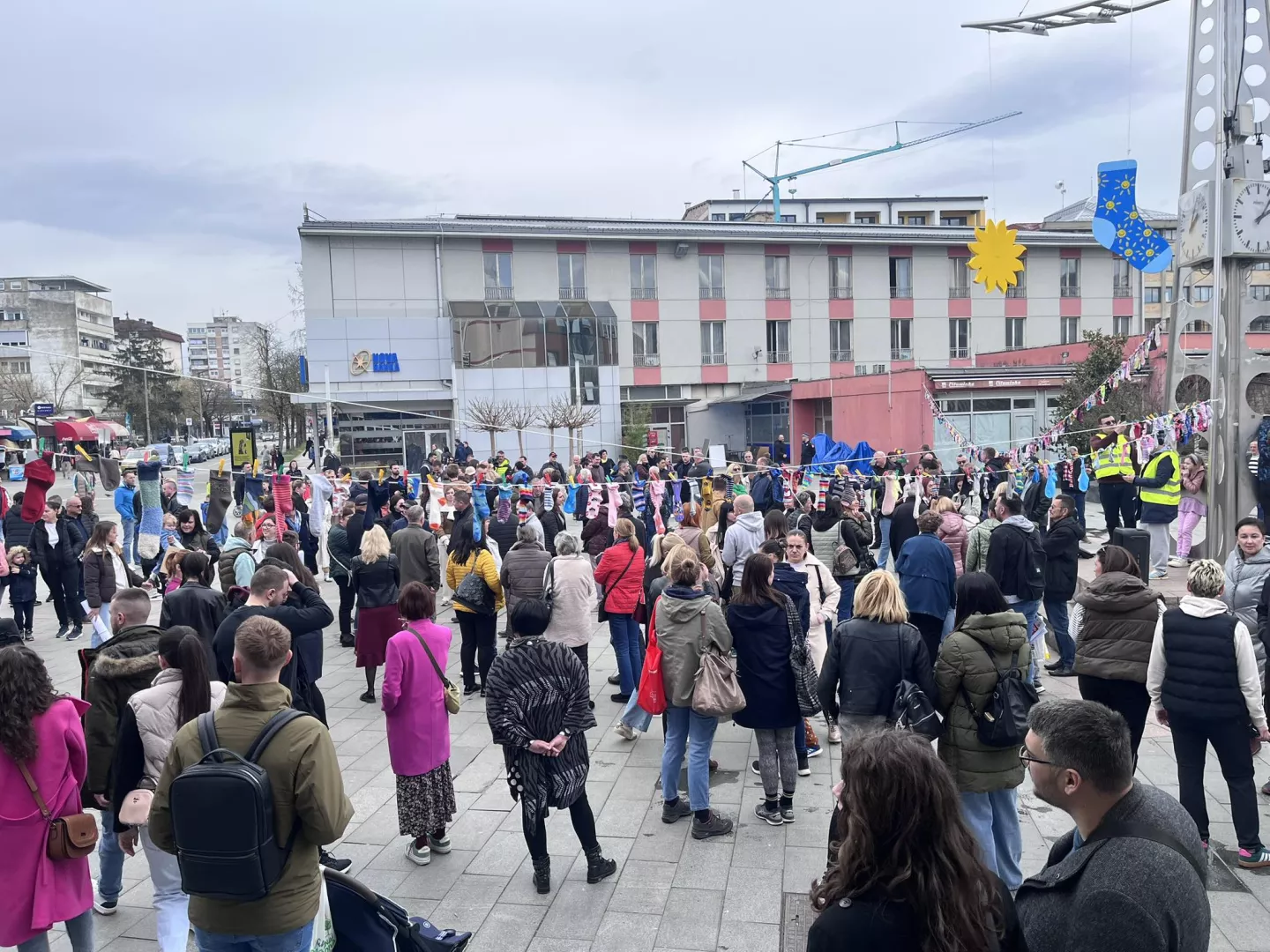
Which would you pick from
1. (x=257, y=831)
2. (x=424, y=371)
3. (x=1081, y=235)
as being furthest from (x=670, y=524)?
(x=1081, y=235)

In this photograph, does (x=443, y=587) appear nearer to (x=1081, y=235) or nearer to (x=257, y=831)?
(x=257, y=831)

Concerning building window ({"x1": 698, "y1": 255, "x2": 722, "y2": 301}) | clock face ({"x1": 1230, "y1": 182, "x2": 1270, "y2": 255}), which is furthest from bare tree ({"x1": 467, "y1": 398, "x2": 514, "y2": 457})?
clock face ({"x1": 1230, "y1": 182, "x2": 1270, "y2": 255})

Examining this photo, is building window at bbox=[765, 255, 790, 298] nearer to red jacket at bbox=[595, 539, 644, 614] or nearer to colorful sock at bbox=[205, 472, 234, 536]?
colorful sock at bbox=[205, 472, 234, 536]

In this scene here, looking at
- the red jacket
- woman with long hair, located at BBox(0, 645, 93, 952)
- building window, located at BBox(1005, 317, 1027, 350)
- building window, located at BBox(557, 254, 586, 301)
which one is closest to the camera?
woman with long hair, located at BBox(0, 645, 93, 952)

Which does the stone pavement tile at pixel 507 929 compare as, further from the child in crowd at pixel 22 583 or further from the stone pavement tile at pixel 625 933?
the child in crowd at pixel 22 583

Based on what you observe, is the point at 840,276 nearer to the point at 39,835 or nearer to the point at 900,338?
the point at 900,338

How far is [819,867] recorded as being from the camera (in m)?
5.16

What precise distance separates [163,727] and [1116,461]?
12.4 meters

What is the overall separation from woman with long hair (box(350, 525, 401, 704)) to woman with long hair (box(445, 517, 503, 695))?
24.2 inches

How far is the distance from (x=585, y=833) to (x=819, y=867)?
1.38m

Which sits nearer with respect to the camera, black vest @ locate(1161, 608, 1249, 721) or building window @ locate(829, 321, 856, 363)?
black vest @ locate(1161, 608, 1249, 721)

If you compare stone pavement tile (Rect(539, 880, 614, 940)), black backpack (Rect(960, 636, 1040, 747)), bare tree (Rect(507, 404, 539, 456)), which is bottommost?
stone pavement tile (Rect(539, 880, 614, 940))

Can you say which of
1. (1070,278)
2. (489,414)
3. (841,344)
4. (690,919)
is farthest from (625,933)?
(1070,278)

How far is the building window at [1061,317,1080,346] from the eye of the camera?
138 ft
